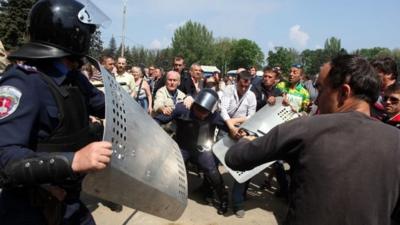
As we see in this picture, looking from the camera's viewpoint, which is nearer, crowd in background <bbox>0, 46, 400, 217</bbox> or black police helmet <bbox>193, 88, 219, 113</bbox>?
crowd in background <bbox>0, 46, 400, 217</bbox>

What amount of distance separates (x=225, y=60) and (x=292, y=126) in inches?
3317

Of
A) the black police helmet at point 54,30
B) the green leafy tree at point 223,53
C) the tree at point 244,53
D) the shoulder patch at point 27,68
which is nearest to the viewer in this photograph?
the shoulder patch at point 27,68

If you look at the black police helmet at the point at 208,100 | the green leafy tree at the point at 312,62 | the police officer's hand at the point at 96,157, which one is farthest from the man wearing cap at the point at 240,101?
the police officer's hand at the point at 96,157

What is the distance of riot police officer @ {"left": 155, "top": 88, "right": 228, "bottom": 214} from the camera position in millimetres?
5094

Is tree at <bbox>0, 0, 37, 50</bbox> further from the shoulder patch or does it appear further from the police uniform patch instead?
the police uniform patch

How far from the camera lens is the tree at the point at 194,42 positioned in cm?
8350

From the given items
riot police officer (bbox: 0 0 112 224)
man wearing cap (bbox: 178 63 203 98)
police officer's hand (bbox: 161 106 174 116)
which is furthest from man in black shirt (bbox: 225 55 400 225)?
man wearing cap (bbox: 178 63 203 98)

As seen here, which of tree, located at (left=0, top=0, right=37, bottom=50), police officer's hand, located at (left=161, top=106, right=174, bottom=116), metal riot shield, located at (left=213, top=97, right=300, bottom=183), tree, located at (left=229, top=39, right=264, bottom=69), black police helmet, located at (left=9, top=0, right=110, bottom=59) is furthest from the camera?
tree, located at (left=229, top=39, right=264, bottom=69)

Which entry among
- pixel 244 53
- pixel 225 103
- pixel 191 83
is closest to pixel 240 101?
pixel 225 103

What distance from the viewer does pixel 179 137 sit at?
210 inches

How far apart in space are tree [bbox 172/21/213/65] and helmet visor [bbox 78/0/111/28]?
80380 millimetres

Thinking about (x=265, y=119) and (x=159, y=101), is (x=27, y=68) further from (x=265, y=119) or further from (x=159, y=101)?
(x=159, y=101)

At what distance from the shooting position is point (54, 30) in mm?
1885

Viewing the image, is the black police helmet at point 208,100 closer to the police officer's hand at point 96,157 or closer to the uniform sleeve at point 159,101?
the uniform sleeve at point 159,101
